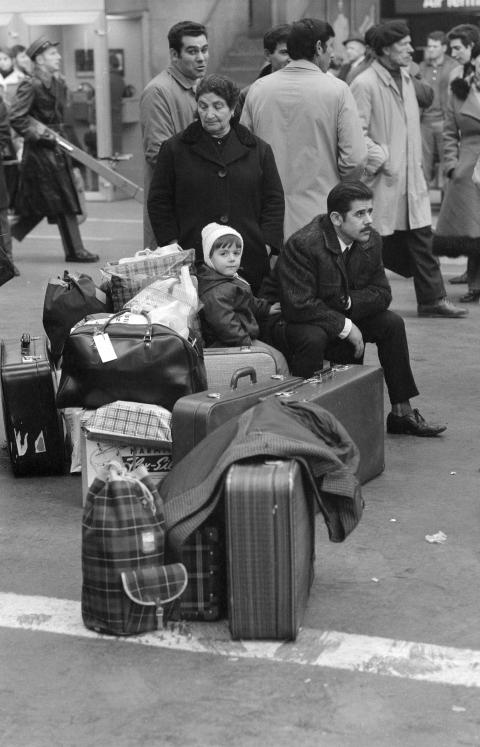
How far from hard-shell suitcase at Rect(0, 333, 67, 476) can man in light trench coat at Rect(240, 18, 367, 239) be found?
7.47ft

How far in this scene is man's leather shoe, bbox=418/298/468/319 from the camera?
9.40 meters

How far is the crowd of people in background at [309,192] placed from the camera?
5.98 meters

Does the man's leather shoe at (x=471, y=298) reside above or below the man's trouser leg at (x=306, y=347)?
below

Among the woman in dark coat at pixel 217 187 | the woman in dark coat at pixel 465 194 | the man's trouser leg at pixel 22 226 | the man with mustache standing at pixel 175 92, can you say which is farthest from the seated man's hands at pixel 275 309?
the man's trouser leg at pixel 22 226

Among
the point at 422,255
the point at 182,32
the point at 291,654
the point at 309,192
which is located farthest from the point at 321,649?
the point at 422,255

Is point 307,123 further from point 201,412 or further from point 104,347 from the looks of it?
point 201,412

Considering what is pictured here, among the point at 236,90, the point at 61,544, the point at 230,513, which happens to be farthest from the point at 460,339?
the point at 230,513

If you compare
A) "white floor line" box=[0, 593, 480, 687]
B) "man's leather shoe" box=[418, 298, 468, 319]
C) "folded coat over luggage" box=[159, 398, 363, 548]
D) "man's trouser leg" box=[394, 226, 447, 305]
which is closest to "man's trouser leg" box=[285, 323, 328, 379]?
"folded coat over luggage" box=[159, 398, 363, 548]

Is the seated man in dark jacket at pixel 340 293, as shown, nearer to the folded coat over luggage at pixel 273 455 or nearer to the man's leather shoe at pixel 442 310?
the folded coat over luggage at pixel 273 455

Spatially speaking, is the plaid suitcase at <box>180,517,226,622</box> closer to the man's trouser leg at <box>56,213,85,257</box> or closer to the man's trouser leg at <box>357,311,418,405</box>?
the man's trouser leg at <box>357,311,418,405</box>

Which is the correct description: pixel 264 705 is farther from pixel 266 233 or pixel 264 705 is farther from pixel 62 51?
pixel 62 51

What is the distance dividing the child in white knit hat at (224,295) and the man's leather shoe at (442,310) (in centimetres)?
360

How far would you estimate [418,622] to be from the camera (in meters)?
4.18

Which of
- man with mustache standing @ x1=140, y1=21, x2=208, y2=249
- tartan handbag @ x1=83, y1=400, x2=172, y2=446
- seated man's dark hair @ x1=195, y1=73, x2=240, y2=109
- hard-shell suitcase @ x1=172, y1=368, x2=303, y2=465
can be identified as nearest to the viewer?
hard-shell suitcase @ x1=172, y1=368, x2=303, y2=465
